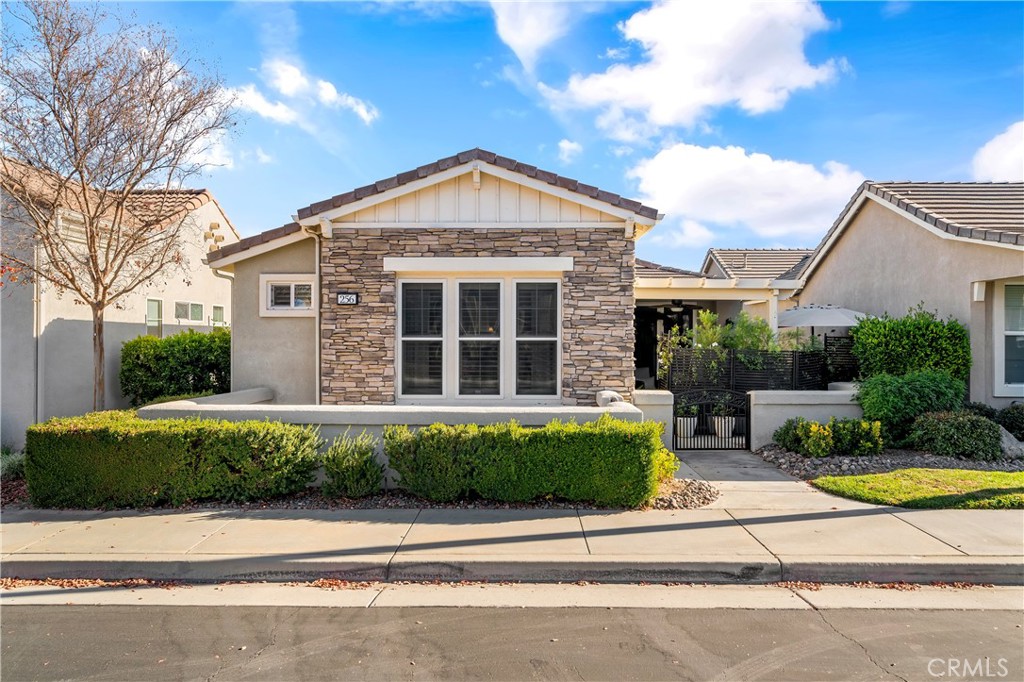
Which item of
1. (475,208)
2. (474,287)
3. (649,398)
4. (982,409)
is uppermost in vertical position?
(475,208)

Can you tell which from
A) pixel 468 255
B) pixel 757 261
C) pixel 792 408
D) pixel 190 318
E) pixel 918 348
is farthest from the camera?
pixel 757 261

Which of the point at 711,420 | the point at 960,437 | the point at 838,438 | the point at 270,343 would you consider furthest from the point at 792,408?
the point at 270,343

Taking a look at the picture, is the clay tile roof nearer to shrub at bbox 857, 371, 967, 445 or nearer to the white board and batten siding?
shrub at bbox 857, 371, 967, 445

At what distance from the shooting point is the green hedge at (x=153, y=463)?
23.5ft

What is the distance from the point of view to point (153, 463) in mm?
7168

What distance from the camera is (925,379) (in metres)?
10.1

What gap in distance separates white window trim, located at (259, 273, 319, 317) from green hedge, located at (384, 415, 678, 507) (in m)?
4.49

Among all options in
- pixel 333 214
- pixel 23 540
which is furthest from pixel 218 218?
pixel 23 540

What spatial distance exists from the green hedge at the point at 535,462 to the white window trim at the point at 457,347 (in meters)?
2.54

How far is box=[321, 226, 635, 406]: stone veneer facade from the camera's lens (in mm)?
9742

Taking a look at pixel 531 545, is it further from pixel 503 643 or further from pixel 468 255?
pixel 468 255

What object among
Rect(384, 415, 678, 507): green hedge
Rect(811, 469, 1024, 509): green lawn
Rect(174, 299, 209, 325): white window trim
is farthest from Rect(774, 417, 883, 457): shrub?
Rect(174, 299, 209, 325): white window trim

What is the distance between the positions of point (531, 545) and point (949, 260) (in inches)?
437

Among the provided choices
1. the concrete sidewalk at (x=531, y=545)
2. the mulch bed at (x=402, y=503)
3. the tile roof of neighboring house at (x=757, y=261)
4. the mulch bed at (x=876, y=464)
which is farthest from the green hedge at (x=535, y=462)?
→ the tile roof of neighboring house at (x=757, y=261)
